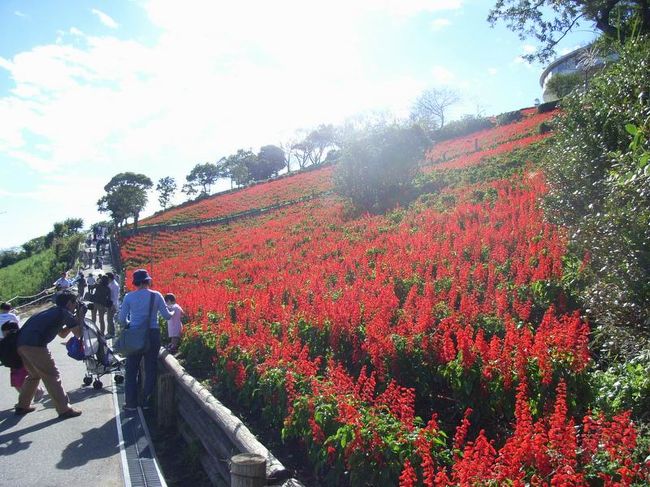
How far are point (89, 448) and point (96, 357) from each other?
2.83 m

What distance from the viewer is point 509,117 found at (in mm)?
43875

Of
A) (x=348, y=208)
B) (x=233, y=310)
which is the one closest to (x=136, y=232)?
(x=348, y=208)

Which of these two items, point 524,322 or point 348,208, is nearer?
point 524,322

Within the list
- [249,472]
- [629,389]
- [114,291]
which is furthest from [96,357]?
[629,389]

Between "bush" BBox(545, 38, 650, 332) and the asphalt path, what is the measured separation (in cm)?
511

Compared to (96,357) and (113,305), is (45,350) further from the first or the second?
(113,305)

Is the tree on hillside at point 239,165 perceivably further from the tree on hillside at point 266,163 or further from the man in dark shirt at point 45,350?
the man in dark shirt at point 45,350

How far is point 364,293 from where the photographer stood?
29.6 feet

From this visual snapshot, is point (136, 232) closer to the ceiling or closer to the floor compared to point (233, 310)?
closer to the ceiling

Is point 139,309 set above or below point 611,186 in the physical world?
below

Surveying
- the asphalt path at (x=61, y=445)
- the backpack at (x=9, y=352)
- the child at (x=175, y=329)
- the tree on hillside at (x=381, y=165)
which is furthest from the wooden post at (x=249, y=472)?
the tree on hillside at (x=381, y=165)

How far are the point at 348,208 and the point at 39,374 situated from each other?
19327mm

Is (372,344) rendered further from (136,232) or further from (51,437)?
(136,232)

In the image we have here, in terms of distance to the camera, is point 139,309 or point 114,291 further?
point 114,291
